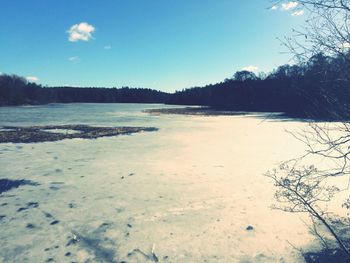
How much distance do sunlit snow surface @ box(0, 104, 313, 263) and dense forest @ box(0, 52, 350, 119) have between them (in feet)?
7.40

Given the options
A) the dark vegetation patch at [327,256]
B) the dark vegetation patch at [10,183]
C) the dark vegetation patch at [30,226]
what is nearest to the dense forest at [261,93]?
the dark vegetation patch at [327,256]

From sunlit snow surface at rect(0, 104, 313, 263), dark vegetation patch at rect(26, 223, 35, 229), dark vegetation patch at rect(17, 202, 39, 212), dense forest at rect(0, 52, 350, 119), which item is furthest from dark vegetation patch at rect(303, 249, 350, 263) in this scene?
dark vegetation patch at rect(17, 202, 39, 212)

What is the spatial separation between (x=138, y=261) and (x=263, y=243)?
2.09 m

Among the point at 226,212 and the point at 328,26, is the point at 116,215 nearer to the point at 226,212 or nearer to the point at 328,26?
the point at 226,212

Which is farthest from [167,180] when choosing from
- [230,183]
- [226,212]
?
[226,212]

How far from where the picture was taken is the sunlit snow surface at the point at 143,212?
5211 millimetres

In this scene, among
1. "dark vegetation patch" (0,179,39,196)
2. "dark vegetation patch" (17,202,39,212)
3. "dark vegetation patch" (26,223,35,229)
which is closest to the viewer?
"dark vegetation patch" (26,223,35,229)

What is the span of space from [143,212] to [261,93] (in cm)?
8035

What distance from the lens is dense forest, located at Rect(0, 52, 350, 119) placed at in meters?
4.62

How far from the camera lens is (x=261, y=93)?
83.3 meters

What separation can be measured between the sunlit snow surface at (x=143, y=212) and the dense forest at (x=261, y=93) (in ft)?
7.40

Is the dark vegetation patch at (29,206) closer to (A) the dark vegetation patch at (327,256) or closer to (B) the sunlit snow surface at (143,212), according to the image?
(B) the sunlit snow surface at (143,212)

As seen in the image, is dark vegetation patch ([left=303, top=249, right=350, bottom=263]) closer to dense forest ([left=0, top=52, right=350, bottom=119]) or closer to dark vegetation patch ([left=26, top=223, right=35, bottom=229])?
dense forest ([left=0, top=52, right=350, bottom=119])

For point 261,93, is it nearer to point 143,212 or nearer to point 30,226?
point 143,212
